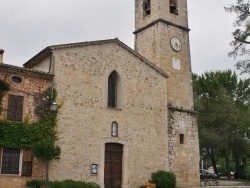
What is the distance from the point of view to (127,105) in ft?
72.6

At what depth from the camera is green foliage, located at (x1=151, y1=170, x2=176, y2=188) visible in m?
21.5

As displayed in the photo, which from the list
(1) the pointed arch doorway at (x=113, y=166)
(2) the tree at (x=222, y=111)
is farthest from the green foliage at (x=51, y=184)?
(2) the tree at (x=222, y=111)

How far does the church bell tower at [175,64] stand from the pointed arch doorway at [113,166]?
3.74 meters

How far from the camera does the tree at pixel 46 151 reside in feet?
57.9

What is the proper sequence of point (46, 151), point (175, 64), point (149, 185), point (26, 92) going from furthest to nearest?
point (175, 64), point (149, 185), point (26, 92), point (46, 151)

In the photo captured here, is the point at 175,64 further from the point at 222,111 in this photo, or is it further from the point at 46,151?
the point at 222,111

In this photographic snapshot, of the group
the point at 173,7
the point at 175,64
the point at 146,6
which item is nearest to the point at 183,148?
the point at 175,64

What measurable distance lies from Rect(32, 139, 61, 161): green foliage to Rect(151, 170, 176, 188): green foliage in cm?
678

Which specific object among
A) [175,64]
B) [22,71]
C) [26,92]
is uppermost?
[175,64]

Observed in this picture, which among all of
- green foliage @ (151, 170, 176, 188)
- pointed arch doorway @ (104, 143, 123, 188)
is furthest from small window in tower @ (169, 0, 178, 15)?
green foliage @ (151, 170, 176, 188)

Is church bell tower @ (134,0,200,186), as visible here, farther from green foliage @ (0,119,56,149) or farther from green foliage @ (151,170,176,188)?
green foliage @ (0,119,56,149)

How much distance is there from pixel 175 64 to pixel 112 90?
6.14 meters

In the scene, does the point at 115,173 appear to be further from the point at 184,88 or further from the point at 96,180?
the point at 184,88

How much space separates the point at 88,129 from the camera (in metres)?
20.2
